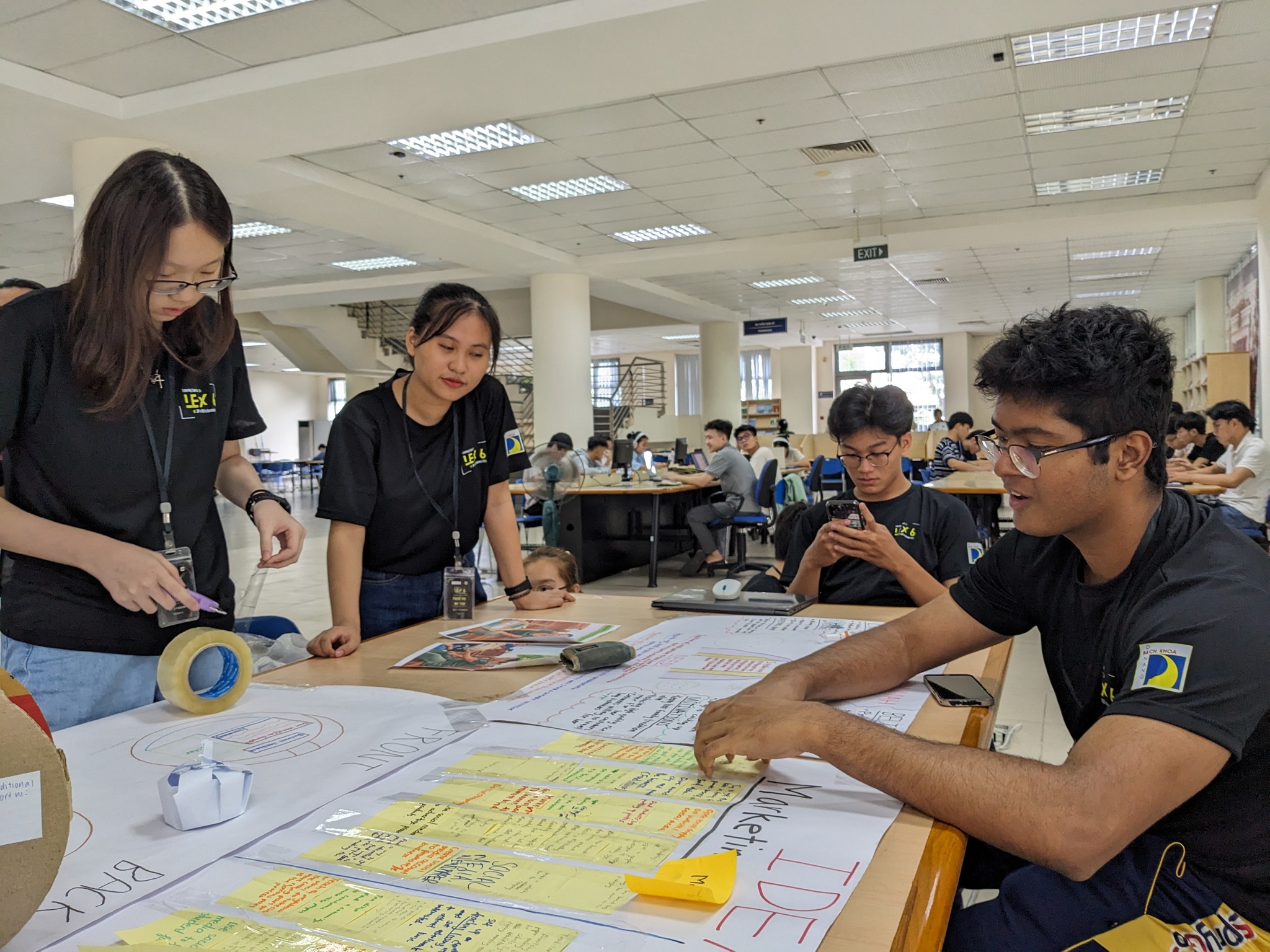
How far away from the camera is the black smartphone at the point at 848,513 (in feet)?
7.03

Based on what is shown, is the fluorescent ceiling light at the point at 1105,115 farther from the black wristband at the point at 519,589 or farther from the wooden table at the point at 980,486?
the black wristband at the point at 519,589

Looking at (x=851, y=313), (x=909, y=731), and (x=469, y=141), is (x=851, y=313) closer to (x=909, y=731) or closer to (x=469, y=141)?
(x=469, y=141)

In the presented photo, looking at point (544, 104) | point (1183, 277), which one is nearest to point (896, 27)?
point (544, 104)

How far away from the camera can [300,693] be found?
4.47ft

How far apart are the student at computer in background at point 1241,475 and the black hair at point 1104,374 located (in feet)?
17.8

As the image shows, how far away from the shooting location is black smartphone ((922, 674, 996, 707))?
1.27 meters

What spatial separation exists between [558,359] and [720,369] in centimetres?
554

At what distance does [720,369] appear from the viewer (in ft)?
53.5

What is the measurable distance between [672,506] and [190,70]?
533 centimetres

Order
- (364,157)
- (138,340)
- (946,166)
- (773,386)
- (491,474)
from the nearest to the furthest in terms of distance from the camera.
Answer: (138,340), (491,474), (364,157), (946,166), (773,386)

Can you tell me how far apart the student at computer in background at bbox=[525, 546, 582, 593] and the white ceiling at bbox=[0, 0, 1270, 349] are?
1.52 meters

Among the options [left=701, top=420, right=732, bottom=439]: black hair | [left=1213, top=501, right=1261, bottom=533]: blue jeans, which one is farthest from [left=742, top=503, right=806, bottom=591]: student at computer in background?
[left=701, top=420, right=732, bottom=439]: black hair

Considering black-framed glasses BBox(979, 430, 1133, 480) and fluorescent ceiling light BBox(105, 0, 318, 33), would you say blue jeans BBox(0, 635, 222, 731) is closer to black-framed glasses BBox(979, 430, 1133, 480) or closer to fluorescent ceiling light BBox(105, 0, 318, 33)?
black-framed glasses BBox(979, 430, 1133, 480)

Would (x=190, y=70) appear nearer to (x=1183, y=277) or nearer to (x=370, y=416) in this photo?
(x=370, y=416)
